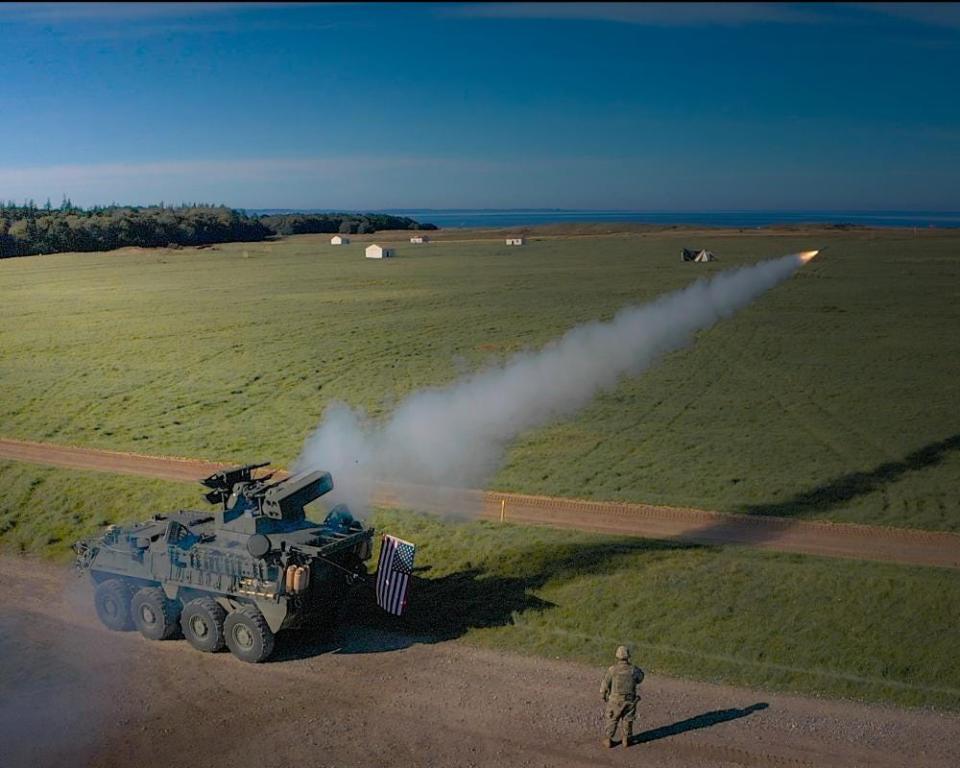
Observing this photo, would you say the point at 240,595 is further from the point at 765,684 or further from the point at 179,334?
the point at 179,334

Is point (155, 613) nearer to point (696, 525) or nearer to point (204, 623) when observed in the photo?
point (204, 623)

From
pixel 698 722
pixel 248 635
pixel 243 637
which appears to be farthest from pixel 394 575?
pixel 698 722

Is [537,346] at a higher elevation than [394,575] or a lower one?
higher

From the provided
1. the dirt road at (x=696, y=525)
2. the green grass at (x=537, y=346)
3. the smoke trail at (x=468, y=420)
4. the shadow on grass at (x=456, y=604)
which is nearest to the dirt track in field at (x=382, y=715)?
the shadow on grass at (x=456, y=604)

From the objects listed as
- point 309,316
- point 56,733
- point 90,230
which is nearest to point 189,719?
point 56,733

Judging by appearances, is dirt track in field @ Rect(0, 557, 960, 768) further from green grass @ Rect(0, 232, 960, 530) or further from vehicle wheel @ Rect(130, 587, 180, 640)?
green grass @ Rect(0, 232, 960, 530)

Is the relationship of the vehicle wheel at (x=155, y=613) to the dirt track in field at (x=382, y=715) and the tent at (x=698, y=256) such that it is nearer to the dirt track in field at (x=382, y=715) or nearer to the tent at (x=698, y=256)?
the dirt track in field at (x=382, y=715)
